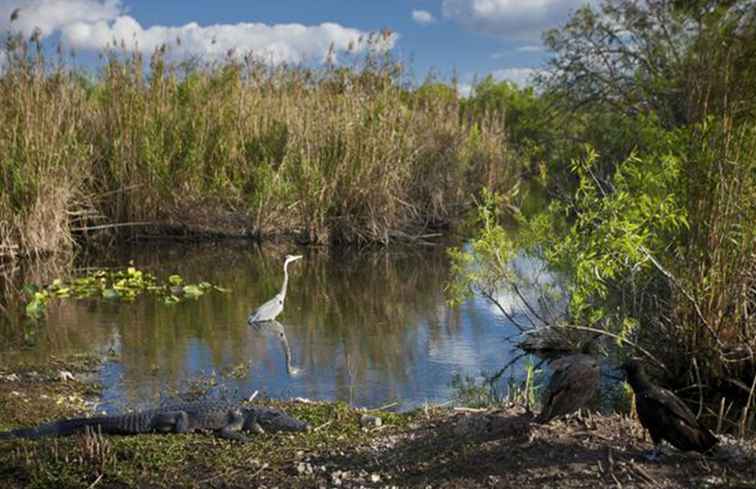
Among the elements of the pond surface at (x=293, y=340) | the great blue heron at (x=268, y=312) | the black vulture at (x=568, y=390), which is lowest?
the pond surface at (x=293, y=340)

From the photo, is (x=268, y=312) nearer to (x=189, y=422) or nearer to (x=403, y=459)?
(x=189, y=422)

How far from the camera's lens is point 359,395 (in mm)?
6965

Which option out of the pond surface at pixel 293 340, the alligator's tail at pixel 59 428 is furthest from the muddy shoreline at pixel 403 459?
the pond surface at pixel 293 340

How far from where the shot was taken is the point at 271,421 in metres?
5.46

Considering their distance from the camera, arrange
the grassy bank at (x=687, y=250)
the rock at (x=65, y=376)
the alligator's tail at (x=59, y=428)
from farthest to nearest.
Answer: the rock at (x=65, y=376) → the grassy bank at (x=687, y=250) → the alligator's tail at (x=59, y=428)

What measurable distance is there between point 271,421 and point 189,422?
516 mm

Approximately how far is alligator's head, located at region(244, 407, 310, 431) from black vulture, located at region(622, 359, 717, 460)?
6.87 feet

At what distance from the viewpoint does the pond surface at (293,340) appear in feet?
23.7

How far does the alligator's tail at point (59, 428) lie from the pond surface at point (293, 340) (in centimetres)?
108

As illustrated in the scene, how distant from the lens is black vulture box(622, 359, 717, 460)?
4102 millimetres

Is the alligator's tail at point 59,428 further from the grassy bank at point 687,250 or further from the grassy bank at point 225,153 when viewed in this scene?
the grassy bank at point 225,153

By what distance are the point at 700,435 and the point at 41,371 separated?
534cm

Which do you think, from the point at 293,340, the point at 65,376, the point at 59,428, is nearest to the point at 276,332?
the point at 293,340

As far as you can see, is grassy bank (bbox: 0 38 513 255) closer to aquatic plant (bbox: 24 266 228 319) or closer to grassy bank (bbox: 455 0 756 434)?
aquatic plant (bbox: 24 266 228 319)
